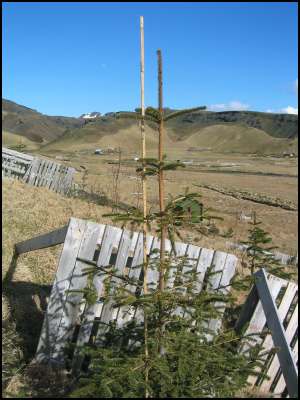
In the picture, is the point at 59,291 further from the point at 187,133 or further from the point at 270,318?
the point at 187,133

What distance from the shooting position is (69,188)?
527 inches

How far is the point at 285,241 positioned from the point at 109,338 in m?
12.4

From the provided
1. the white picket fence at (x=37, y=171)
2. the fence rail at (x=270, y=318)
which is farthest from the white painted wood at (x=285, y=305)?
the white picket fence at (x=37, y=171)

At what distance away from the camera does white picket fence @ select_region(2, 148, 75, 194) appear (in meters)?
13.6

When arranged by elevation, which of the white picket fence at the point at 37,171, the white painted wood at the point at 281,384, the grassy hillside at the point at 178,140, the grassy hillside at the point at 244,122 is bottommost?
the white painted wood at the point at 281,384

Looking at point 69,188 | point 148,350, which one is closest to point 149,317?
point 148,350

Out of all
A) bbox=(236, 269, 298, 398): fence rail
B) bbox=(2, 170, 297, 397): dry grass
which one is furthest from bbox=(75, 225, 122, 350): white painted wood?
bbox=(236, 269, 298, 398): fence rail

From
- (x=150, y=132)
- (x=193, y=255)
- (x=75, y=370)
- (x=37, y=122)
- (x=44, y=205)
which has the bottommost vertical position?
(x=75, y=370)

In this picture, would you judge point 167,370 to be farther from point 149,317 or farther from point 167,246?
point 167,246

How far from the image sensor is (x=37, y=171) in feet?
45.3

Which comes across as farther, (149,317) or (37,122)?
(37,122)

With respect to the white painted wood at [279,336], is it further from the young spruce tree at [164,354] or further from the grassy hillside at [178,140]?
the grassy hillside at [178,140]

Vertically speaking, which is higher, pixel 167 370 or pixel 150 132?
pixel 150 132

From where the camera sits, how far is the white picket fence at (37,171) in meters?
13.6
